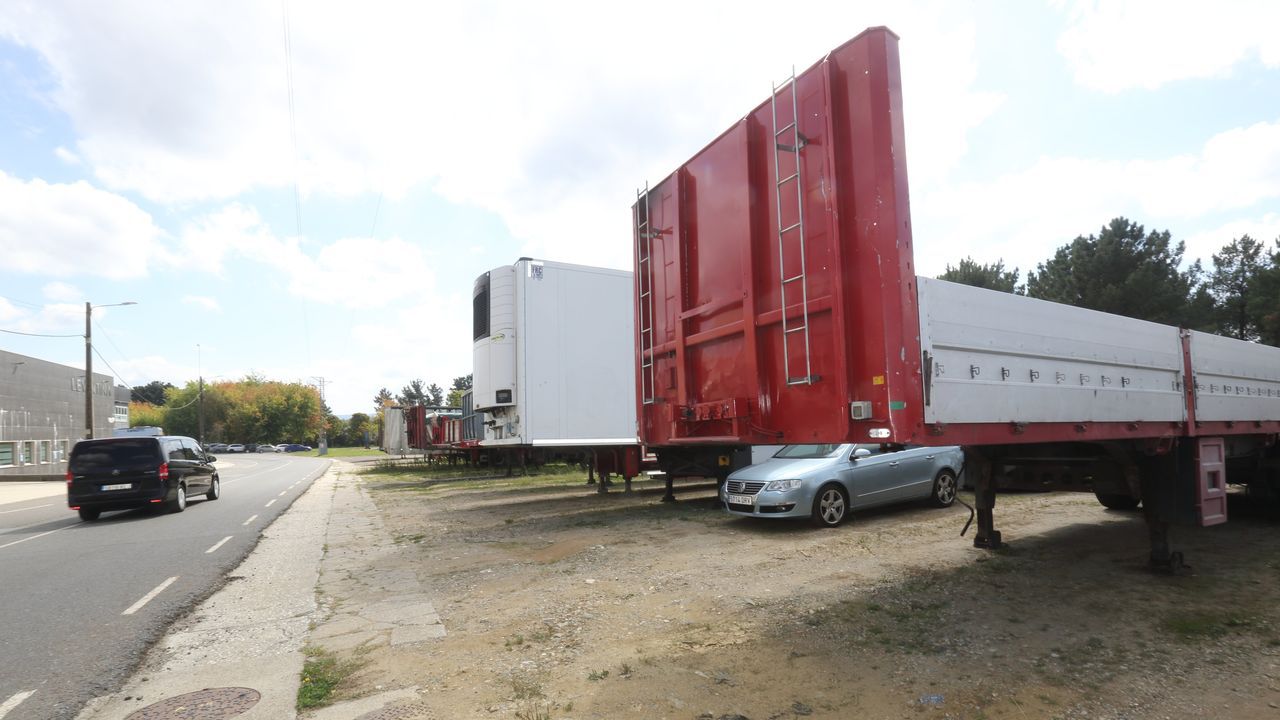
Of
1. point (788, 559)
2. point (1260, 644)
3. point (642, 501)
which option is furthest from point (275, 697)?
point (642, 501)

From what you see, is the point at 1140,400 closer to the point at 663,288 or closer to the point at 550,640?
the point at 663,288

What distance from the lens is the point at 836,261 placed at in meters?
4.19

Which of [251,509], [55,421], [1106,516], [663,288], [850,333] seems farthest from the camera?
[55,421]

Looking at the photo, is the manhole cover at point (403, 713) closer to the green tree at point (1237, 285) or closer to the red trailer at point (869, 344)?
the red trailer at point (869, 344)

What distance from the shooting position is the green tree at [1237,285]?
37500 millimetres

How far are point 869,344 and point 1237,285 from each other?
51750 mm

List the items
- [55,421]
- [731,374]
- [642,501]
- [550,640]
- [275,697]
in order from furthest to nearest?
[55,421] < [642,501] < [731,374] < [550,640] < [275,697]

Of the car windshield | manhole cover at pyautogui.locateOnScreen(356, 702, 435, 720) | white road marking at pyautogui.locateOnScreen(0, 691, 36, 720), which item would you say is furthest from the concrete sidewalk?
the car windshield

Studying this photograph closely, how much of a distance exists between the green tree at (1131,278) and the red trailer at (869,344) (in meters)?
28.7

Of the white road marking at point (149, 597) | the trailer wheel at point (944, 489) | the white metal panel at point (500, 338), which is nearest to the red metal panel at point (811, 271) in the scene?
the white road marking at point (149, 597)

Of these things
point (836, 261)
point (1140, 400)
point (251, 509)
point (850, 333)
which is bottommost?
point (251, 509)

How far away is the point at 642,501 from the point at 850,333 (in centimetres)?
896

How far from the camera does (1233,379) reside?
23.5 feet

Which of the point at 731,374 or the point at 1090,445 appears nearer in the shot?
the point at 731,374
